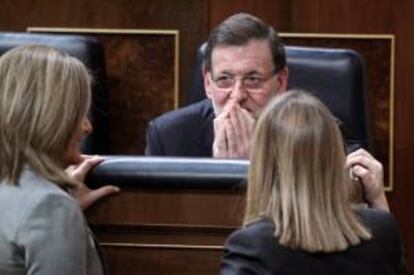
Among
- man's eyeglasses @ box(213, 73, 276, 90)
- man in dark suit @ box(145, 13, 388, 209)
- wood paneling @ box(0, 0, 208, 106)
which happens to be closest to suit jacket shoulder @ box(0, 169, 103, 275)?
man in dark suit @ box(145, 13, 388, 209)

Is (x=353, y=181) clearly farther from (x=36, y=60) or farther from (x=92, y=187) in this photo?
(x=36, y=60)

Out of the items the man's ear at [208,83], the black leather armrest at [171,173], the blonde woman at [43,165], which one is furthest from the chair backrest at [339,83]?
the blonde woman at [43,165]

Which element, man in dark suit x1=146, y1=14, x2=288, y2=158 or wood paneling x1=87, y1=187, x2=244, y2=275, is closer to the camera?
wood paneling x1=87, y1=187, x2=244, y2=275

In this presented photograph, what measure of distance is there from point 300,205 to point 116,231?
0.30m

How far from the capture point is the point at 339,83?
8.11 feet

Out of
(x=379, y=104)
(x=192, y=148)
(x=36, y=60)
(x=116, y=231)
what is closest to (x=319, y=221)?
(x=116, y=231)

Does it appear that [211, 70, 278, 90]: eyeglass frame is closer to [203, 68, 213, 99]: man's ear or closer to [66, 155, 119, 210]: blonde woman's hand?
[203, 68, 213, 99]: man's ear

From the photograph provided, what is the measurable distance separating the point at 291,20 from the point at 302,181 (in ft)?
6.47

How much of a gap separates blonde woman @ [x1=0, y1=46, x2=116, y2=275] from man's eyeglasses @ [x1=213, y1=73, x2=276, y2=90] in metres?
0.92

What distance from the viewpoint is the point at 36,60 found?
147 cm

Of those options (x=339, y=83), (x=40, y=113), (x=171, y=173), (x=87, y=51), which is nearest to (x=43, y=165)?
(x=40, y=113)

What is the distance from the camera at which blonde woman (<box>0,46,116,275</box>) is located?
1.38 meters

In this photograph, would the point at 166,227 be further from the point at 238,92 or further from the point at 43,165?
the point at 238,92

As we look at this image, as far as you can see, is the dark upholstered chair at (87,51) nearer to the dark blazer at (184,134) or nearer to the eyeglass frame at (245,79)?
the dark blazer at (184,134)
